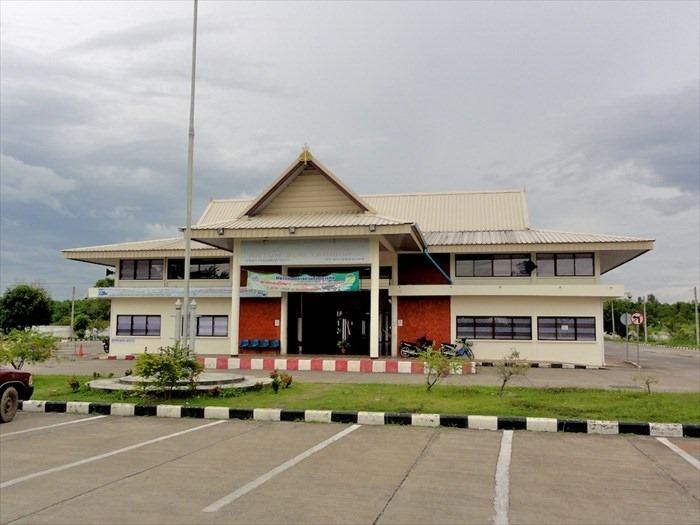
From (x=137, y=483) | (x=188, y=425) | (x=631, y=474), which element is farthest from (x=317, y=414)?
(x=631, y=474)

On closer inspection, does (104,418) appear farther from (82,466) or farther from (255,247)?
(255,247)

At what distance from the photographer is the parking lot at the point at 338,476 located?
5000 millimetres

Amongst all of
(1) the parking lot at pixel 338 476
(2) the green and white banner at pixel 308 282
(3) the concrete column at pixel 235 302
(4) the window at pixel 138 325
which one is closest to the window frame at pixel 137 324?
(4) the window at pixel 138 325

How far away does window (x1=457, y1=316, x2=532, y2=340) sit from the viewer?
24234 mm

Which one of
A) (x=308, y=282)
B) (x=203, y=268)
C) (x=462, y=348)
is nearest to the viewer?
(x=308, y=282)

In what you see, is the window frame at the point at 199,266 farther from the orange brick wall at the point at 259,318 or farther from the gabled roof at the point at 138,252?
A: the orange brick wall at the point at 259,318

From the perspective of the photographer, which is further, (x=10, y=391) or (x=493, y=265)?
(x=493, y=265)

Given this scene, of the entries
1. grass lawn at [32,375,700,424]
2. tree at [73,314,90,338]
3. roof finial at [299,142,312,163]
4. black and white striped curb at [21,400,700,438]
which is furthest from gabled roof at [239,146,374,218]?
tree at [73,314,90,338]

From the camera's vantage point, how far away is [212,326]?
26.8 metres

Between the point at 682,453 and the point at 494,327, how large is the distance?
16903 mm

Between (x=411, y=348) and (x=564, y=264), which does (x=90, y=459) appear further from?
(x=564, y=264)

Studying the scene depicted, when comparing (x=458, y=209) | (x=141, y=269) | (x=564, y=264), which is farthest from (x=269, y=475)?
(x=141, y=269)

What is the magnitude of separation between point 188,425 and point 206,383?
3304 millimetres

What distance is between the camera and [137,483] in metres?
5.91
